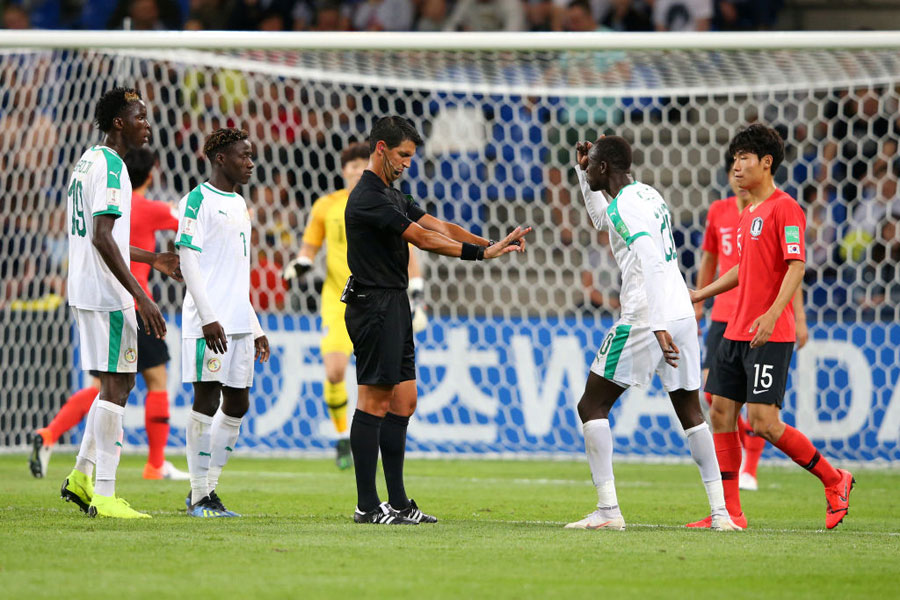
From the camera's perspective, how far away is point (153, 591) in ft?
12.9

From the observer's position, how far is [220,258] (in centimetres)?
625

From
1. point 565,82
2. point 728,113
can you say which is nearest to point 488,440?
point 565,82

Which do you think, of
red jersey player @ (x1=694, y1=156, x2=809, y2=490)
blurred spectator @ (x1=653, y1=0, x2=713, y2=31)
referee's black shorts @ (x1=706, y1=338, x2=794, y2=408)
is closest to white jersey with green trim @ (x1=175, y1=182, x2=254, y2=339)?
referee's black shorts @ (x1=706, y1=338, x2=794, y2=408)

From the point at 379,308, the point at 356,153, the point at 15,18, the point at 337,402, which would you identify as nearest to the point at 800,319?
the point at 379,308

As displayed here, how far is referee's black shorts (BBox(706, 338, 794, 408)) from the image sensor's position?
604cm

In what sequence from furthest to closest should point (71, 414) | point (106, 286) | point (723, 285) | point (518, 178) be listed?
point (518, 178), point (71, 414), point (723, 285), point (106, 286)

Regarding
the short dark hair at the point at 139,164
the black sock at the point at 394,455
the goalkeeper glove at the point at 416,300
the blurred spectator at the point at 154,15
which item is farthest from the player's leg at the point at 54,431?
the blurred spectator at the point at 154,15

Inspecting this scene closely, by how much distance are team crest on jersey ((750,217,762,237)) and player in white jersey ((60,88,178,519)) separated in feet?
9.39

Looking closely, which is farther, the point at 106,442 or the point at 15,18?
the point at 15,18

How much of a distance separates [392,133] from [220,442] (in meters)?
1.80

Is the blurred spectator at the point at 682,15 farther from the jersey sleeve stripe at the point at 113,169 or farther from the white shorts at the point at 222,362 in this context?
the jersey sleeve stripe at the point at 113,169

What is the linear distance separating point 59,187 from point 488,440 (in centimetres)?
452

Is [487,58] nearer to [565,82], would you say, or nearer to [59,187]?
[565,82]

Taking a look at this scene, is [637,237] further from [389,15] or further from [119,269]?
[389,15]
